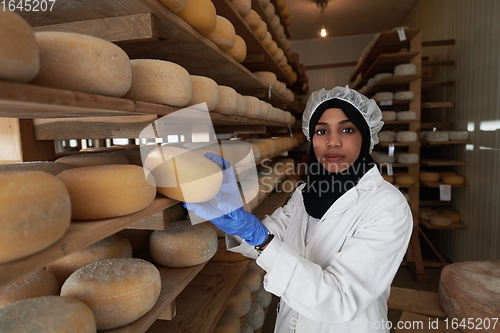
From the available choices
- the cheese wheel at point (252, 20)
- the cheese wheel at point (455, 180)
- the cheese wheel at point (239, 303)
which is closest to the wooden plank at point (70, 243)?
the cheese wheel at point (239, 303)

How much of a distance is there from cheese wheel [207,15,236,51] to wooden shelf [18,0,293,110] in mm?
38

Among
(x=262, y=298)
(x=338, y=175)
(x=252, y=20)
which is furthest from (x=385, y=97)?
(x=262, y=298)

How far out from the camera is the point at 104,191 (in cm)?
69

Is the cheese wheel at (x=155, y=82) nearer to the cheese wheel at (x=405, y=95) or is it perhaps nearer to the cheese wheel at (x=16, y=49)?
the cheese wheel at (x=16, y=49)

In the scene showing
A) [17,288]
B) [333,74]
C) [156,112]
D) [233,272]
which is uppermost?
[333,74]

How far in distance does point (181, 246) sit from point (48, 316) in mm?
536

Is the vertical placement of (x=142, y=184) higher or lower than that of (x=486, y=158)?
higher

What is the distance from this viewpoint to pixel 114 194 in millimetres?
697

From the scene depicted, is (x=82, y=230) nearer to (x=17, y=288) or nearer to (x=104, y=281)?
(x=104, y=281)

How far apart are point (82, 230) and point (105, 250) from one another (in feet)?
1.71

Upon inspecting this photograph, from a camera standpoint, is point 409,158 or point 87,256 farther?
point 409,158

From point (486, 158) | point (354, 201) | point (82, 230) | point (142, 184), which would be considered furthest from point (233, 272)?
point (486, 158)

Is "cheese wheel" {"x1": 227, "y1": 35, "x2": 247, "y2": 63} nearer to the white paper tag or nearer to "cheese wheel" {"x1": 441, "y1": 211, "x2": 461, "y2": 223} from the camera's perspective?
the white paper tag

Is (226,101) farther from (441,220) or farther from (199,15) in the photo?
(441,220)
